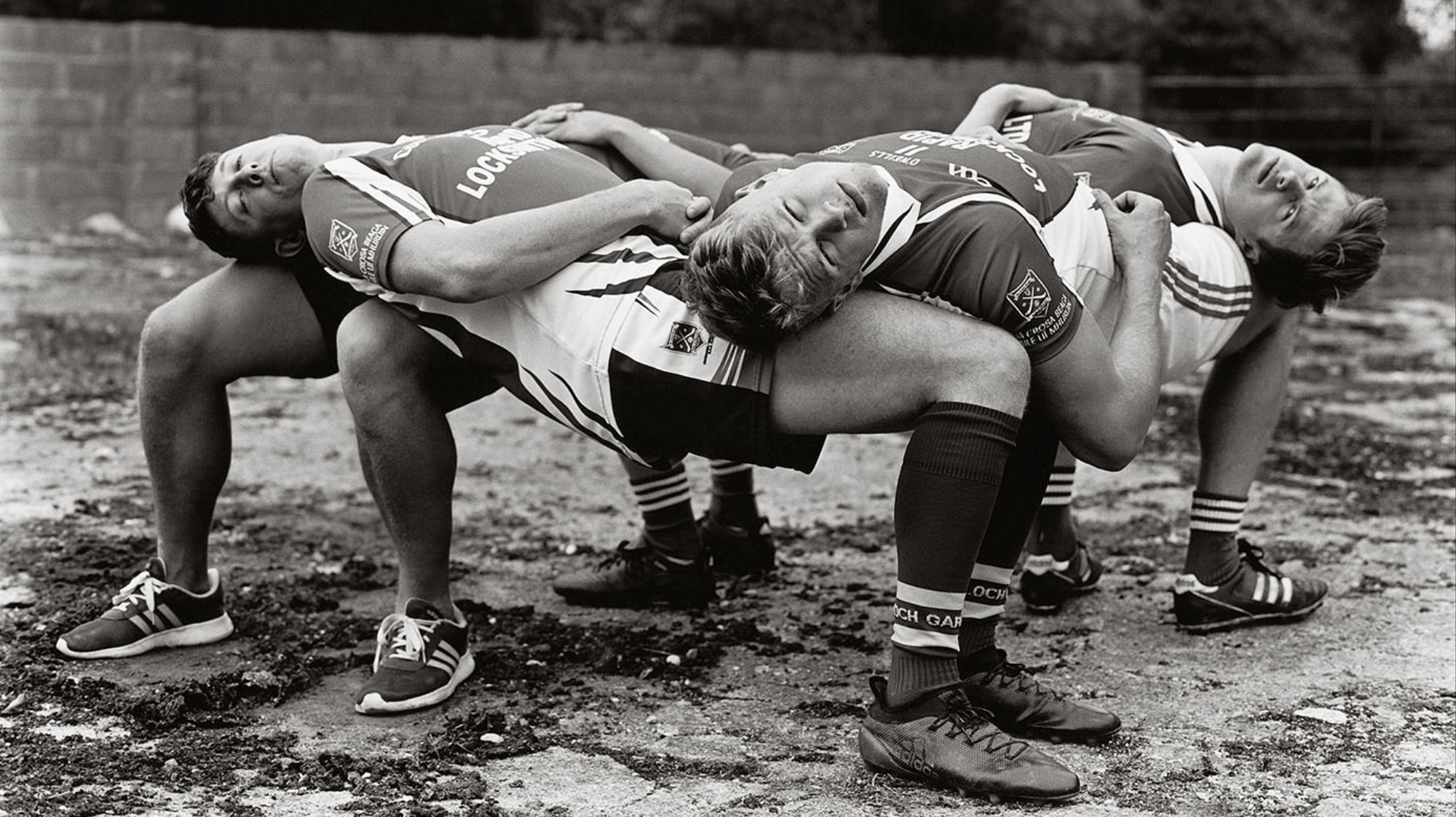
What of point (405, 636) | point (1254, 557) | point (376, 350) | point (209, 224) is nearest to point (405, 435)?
point (376, 350)

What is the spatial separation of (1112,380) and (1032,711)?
0.60 meters

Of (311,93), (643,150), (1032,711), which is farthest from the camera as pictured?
(311,93)

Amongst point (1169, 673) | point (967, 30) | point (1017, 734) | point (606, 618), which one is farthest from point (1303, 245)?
point (967, 30)

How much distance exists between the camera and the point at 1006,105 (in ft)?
12.2

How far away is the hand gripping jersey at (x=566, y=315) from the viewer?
2689 millimetres

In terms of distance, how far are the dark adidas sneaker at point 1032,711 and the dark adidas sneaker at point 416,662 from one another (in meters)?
0.95

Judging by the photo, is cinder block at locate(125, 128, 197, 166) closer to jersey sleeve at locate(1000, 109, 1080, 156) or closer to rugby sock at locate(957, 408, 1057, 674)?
jersey sleeve at locate(1000, 109, 1080, 156)

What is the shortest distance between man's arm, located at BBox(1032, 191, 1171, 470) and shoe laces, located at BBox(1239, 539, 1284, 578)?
88 cm

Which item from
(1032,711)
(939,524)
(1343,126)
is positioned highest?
(939,524)

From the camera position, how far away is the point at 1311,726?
2.88m

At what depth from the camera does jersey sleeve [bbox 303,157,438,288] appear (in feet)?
9.27

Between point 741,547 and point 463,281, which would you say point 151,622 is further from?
point 741,547

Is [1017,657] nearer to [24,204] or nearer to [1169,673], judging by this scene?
[1169,673]

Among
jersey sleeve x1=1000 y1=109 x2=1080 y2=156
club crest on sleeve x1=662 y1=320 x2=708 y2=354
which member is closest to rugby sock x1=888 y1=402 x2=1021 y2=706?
club crest on sleeve x1=662 y1=320 x2=708 y2=354
